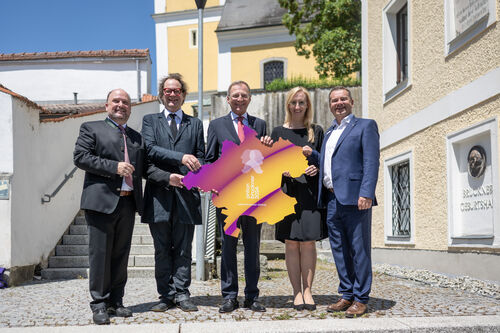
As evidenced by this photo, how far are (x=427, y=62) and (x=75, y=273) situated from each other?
21.4ft

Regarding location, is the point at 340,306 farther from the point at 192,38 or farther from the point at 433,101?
the point at 192,38

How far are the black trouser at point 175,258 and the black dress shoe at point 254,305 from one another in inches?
21.4

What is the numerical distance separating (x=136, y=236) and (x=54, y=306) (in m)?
4.21

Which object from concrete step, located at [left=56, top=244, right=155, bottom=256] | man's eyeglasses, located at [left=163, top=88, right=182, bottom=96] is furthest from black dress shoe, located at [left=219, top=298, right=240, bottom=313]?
concrete step, located at [left=56, top=244, right=155, bottom=256]

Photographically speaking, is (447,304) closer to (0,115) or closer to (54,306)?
(54,306)

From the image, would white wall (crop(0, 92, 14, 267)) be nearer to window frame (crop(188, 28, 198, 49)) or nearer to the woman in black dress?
the woman in black dress

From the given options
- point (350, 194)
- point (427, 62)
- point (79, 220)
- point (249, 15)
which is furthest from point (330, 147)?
point (249, 15)

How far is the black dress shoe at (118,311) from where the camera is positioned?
456 centimetres

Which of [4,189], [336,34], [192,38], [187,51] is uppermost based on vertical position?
[192,38]

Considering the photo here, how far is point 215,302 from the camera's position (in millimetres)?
5410

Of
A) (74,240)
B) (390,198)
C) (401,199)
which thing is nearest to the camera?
(74,240)

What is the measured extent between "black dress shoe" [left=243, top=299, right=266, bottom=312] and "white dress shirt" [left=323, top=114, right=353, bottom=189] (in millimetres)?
1211

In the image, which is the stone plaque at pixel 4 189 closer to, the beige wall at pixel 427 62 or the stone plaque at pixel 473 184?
the stone plaque at pixel 473 184

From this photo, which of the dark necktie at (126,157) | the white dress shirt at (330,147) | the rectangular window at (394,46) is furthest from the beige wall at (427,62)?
the dark necktie at (126,157)
